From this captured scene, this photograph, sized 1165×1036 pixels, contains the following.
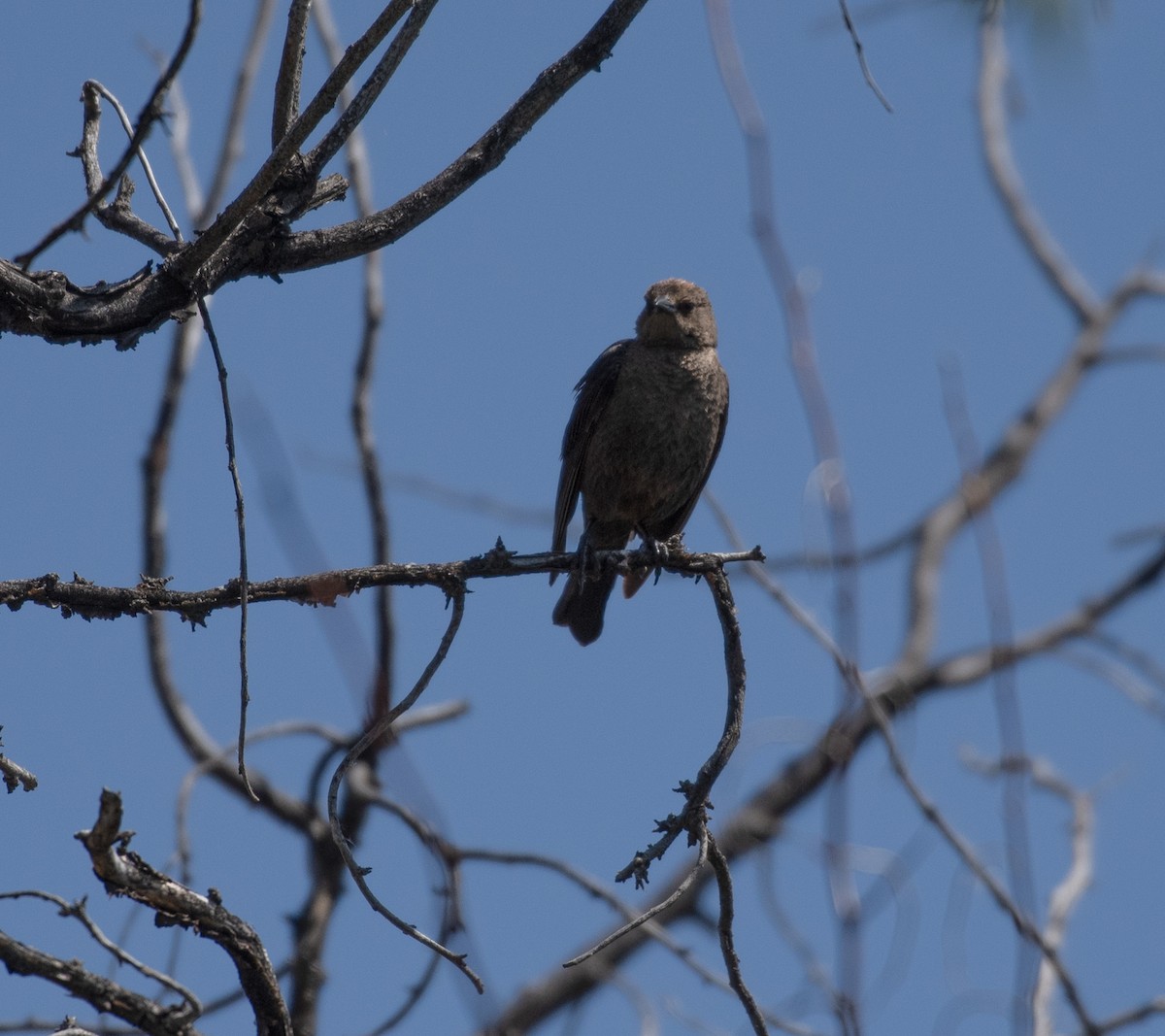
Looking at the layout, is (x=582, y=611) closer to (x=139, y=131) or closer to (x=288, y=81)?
(x=288, y=81)

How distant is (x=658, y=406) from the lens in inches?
264

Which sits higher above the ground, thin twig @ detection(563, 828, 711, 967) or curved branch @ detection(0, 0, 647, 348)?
curved branch @ detection(0, 0, 647, 348)

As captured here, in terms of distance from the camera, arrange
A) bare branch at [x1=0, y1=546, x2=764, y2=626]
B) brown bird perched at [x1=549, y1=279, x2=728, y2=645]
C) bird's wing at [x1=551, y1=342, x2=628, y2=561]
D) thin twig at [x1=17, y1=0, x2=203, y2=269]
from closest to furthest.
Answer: thin twig at [x1=17, y1=0, x2=203, y2=269], bare branch at [x1=0, y1=546, x2=764, y2=626], brown bird perched at [x1=549, y1=279, x2=728, y2=645], bird's wing at [x1=551, y1=342, x2=628, y2=561]

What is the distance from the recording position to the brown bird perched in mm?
6645

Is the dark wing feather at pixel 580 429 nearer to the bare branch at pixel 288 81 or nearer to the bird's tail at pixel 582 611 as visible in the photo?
the bird's tail at pixel 582 611

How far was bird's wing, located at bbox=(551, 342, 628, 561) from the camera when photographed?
6.83m

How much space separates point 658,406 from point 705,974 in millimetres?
2668

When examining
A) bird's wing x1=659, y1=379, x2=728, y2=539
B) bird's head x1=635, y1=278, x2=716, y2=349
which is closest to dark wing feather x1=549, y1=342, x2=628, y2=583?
bird's head x1=635, y1=278, x2=716, y2=349

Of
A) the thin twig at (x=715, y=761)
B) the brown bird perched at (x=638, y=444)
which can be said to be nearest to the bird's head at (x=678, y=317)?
the brown bird perched at (x=638, y=444)

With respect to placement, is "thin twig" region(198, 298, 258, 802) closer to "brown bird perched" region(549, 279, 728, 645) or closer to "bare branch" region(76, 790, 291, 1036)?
"bare branch" region(76, 790, 291, 1036)

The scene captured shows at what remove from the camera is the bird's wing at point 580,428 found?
683 cm

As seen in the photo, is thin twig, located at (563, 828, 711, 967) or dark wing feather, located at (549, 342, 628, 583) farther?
dark wing feather, located at (549, 342, 628, 583)

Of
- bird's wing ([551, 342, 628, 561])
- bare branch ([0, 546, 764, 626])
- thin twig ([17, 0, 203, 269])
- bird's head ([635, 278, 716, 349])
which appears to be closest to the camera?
thin twig ([17, 0, 203, 269])

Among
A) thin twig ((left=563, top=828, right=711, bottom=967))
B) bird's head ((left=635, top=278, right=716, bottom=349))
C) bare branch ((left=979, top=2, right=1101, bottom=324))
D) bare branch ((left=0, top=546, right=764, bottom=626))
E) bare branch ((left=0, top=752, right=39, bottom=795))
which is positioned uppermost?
bare branch ((left=979, top=2, right=1101, bottom=324))
